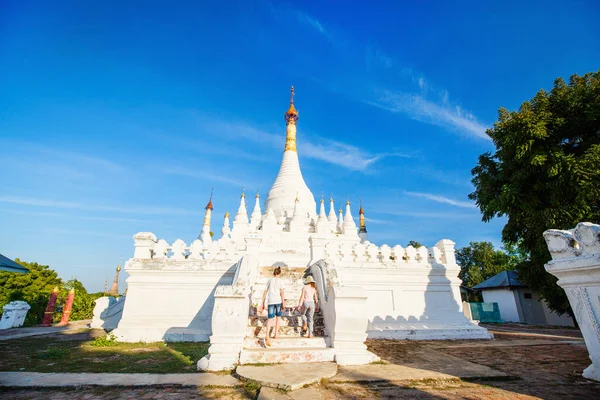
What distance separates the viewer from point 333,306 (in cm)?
636

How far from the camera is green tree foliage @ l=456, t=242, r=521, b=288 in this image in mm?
37688

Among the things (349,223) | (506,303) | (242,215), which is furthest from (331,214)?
(506,303)

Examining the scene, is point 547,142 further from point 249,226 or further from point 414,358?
point 249,226

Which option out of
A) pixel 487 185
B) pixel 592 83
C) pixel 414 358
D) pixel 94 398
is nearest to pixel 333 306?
pixel 414 358

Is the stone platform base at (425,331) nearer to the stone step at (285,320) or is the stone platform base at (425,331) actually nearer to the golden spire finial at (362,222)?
the stone step at (285,320)

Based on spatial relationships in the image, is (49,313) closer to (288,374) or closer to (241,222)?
(241,222)

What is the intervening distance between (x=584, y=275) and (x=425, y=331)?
19.9ft

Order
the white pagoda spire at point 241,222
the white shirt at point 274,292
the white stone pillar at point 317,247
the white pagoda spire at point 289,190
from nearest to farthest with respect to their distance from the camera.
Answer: the white shirt at point 274,292
the white stone pillar at point 317,247
the white pagoda spire at point 241,222
the white pagoda spire at point 289,190

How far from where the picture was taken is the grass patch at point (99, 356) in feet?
18.5

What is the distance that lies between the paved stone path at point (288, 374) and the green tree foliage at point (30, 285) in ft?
59.3

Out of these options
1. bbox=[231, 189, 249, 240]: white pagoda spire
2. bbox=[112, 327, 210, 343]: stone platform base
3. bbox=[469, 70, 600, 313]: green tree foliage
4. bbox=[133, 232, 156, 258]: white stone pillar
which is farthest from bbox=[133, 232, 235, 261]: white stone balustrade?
bbox=[469, 70, 600, 313]: green tree foliage

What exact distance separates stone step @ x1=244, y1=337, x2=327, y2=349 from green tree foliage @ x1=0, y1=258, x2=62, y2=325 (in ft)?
56.1

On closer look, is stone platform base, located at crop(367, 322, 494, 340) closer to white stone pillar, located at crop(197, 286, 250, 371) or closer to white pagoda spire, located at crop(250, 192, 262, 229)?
white stone pillar, located at crop(197, 286, 250, 371)

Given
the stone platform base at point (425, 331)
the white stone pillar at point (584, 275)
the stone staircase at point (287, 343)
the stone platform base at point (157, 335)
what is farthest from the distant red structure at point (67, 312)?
the white stone pillar at point (584, 275)
